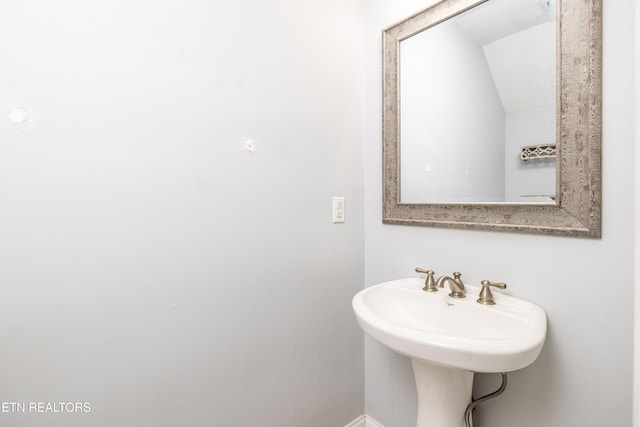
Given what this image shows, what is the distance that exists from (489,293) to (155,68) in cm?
126

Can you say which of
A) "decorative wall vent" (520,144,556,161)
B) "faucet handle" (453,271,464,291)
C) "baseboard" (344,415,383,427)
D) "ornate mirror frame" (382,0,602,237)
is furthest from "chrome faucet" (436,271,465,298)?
"baseboard" (344,415,383,427)

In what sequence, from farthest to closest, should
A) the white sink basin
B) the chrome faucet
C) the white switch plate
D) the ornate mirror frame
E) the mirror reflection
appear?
the white switch plate → the chrome faucet → the mirror reflection → the ornate mirror frame → the white sink basin

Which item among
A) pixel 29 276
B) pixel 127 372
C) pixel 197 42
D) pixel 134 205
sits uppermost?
pixel 197 42

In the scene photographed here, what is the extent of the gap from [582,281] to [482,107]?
66cm

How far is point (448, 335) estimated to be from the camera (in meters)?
0.70

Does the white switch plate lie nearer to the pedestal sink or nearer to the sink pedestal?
the pedestal sink

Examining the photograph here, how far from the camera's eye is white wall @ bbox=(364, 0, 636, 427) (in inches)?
29.9

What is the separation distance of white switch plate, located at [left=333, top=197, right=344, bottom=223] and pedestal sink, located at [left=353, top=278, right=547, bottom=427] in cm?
36

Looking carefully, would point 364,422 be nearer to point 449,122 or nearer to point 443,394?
point 443,394

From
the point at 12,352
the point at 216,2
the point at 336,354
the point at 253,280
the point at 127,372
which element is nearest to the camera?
the point at 12,352

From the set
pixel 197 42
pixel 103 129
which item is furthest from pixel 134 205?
pixel 197 42

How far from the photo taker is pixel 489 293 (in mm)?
953

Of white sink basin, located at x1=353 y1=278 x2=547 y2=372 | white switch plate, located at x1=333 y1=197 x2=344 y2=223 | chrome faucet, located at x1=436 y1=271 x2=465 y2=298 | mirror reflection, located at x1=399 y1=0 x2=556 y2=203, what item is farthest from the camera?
white switch plate, located at x1=333 y1=197 x2=344 y2=223

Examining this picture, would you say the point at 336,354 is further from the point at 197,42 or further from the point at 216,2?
the point at 216,2
